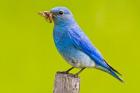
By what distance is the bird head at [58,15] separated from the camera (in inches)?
293

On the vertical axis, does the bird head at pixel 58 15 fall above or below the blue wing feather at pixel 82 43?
above

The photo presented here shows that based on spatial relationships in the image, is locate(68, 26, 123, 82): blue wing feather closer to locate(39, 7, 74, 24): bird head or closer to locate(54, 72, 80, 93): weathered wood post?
locate(39, 7, 74, 24): bird head

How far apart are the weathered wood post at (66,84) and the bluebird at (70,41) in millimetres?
377

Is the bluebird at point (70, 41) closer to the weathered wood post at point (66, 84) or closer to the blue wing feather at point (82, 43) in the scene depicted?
the blue wing feather at point (82, 43)

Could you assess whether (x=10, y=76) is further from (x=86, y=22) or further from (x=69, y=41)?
(x=69, y=41)

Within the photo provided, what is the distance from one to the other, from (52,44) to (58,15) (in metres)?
3.40

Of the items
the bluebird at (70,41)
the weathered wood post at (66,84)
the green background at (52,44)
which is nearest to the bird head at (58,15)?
the bluebird at (70,41)

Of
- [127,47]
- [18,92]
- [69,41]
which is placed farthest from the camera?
[127,47]

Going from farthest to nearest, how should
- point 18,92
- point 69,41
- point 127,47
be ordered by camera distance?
point 127,47 < point 18,92 < point 69,41

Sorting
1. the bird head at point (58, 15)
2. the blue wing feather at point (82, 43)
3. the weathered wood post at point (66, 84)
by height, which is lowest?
the weathered wood post at point (66, 84)

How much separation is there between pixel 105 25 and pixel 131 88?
974mm

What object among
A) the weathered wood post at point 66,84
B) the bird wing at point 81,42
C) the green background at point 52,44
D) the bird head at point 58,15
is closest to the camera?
the weathered wood post at point 66,84

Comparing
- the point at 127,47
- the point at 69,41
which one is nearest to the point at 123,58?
the point at 127,47

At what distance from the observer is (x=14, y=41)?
35.7ft
